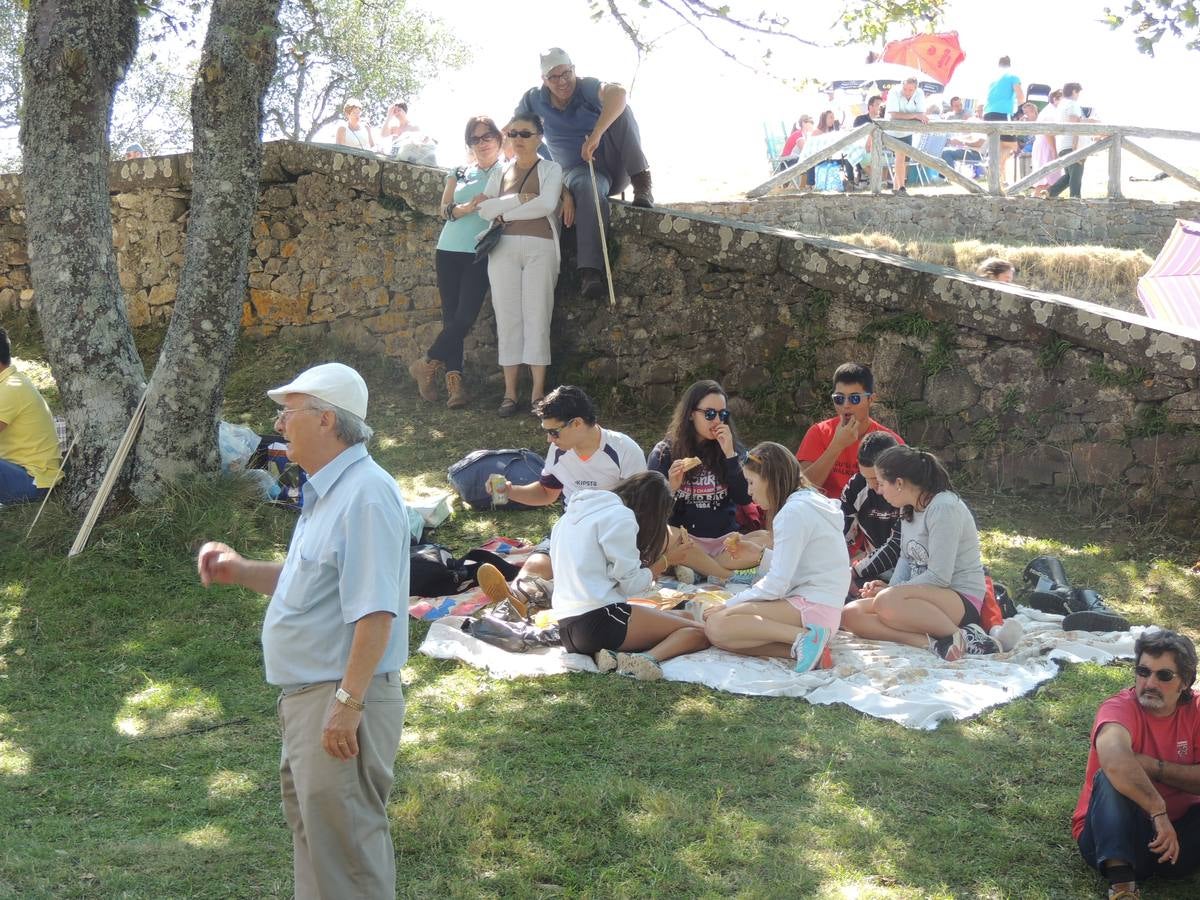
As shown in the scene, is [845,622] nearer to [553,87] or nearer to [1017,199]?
[553,87]

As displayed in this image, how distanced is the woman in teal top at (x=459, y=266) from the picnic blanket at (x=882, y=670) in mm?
3627

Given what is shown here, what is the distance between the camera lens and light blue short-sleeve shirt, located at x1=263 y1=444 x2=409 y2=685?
112 inches

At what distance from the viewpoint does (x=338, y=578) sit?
114 inches

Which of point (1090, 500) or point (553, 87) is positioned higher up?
point (553, 87)

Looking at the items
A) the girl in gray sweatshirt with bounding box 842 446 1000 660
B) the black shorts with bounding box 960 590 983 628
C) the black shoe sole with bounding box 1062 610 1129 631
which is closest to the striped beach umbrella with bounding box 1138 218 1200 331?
the black shoe sole with bounding box 1062 610 1129 631

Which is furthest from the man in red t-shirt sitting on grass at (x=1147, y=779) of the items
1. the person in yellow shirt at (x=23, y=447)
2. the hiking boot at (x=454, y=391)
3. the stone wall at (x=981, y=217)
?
the stone wall at (x=981, y=217)

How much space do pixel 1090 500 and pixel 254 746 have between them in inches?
180

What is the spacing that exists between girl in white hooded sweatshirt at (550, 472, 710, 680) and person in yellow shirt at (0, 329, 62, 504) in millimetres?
3180

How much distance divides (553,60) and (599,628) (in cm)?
446

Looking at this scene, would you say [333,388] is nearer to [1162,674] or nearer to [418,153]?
[1162,674]

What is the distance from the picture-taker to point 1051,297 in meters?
7.18

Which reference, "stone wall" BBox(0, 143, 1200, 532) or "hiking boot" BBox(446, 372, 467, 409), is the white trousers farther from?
"hiking boot" BBox(446, 372, 467, 409)

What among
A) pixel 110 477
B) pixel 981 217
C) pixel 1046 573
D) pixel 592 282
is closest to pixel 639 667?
pixel 1046 573

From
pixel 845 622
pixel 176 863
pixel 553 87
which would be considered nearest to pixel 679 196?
pixel 553 87
